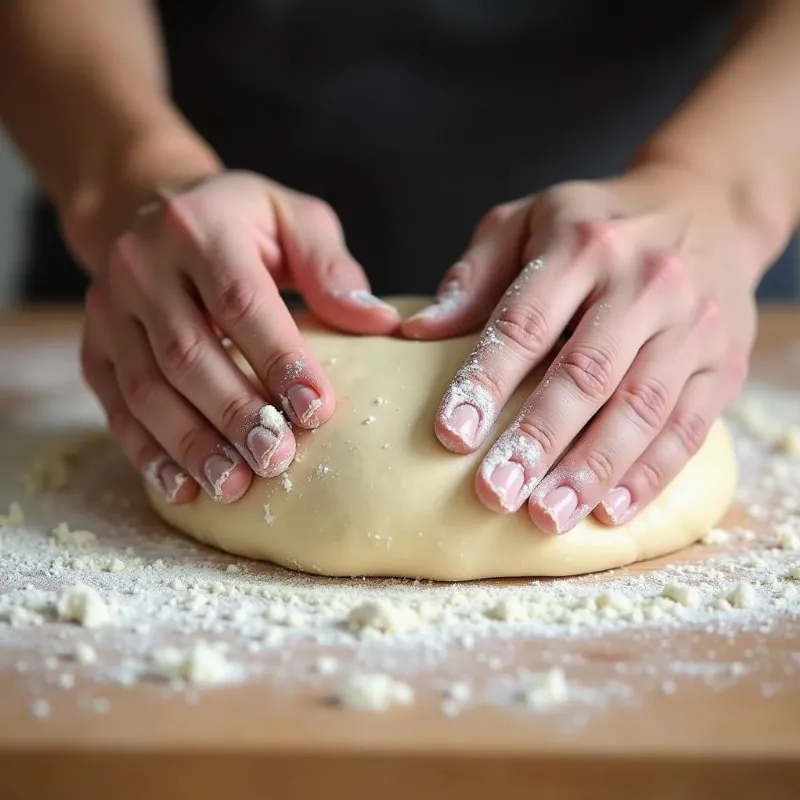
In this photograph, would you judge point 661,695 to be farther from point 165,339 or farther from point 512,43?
point 512,43

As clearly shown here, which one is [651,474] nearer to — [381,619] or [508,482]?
[508,482]

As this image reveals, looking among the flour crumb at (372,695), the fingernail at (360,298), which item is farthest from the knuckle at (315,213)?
the flour crumb at (372,695)

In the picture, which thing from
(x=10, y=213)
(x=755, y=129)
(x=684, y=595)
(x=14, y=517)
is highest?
(x=755, y=129)

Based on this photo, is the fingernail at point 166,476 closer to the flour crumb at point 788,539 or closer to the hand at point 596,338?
the hand at point 596,338

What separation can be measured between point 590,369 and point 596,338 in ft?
0.12

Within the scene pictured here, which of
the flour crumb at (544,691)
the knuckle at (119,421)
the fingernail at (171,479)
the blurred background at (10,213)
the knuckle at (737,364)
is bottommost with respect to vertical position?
the blurred background at (10,213)

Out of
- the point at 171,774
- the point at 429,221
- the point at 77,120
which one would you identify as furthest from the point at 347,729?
the point at 429,221

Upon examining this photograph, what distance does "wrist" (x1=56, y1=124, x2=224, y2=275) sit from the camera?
1373mm

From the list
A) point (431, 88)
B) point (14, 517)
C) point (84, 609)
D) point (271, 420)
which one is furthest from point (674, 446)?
point (431, 88)

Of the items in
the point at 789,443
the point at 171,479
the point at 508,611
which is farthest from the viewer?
the point at 789,443

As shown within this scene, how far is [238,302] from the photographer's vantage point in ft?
3.68

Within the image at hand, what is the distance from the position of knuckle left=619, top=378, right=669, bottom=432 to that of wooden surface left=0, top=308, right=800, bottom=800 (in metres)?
0.36

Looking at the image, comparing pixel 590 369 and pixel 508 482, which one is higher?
pixel 590 369

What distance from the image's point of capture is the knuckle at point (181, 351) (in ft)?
3.75
